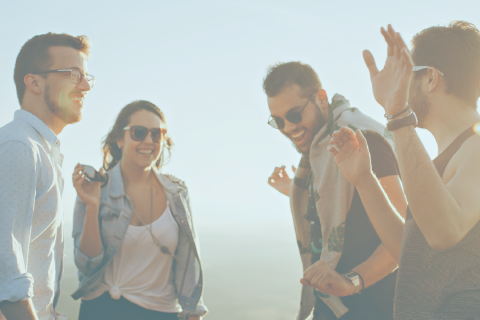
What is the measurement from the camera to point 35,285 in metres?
2.21

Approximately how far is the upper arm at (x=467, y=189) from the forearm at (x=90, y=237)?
2883 millimetres

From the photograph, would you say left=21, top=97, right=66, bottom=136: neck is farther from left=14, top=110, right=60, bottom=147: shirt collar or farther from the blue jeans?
the blue jeans

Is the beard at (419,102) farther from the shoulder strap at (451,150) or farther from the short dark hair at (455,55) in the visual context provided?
the shoulder strap at (451,150)

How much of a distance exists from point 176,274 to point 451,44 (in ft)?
9.58

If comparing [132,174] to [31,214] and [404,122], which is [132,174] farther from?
[404,122]

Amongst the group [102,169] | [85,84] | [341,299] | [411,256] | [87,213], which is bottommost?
[341,299]

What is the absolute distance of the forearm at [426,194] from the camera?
147cm

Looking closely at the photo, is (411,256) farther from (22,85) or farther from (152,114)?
(152,114)

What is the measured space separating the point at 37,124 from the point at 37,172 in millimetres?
407

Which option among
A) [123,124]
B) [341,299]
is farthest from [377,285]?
[123,124]

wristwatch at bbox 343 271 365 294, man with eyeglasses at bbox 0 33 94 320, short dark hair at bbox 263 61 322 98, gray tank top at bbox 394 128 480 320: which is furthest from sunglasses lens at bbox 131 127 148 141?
gray tank top at bbox 394 128 480 320

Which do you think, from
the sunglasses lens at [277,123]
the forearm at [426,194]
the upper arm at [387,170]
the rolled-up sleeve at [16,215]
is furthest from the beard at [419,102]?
the rolled-up sleeve at [16,215]

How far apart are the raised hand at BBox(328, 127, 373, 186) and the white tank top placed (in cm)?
205

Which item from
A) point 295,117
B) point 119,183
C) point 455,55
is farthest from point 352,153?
point 119,183
